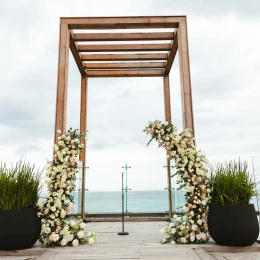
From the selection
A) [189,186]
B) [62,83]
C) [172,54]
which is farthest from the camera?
[172,54]

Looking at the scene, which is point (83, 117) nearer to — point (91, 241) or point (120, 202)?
point (120, 202)

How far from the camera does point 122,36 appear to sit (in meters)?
4.62

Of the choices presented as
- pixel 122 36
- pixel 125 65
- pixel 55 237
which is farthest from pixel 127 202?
pixel 122 36

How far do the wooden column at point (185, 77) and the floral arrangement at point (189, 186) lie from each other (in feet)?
1.83

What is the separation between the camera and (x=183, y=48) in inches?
165

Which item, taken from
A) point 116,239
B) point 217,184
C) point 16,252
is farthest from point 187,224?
point 16,252

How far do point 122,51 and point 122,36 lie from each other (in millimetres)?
478

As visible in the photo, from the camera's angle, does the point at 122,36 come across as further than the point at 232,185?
Yes

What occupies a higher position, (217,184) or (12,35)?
(12,35)

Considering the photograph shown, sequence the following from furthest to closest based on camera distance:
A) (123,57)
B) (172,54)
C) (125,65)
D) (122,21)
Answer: (125,65)
(123,57)
(172,54)
(122,21)

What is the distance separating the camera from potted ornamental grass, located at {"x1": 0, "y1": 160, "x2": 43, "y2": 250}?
2697 millimetres

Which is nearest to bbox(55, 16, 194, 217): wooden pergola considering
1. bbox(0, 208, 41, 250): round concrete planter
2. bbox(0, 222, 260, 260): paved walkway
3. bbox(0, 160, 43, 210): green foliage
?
bbox(0, 160, 43, 210): green foliage

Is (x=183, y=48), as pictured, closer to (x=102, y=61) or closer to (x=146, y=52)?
(x=146, y=52)

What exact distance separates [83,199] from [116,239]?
2.21 metres
